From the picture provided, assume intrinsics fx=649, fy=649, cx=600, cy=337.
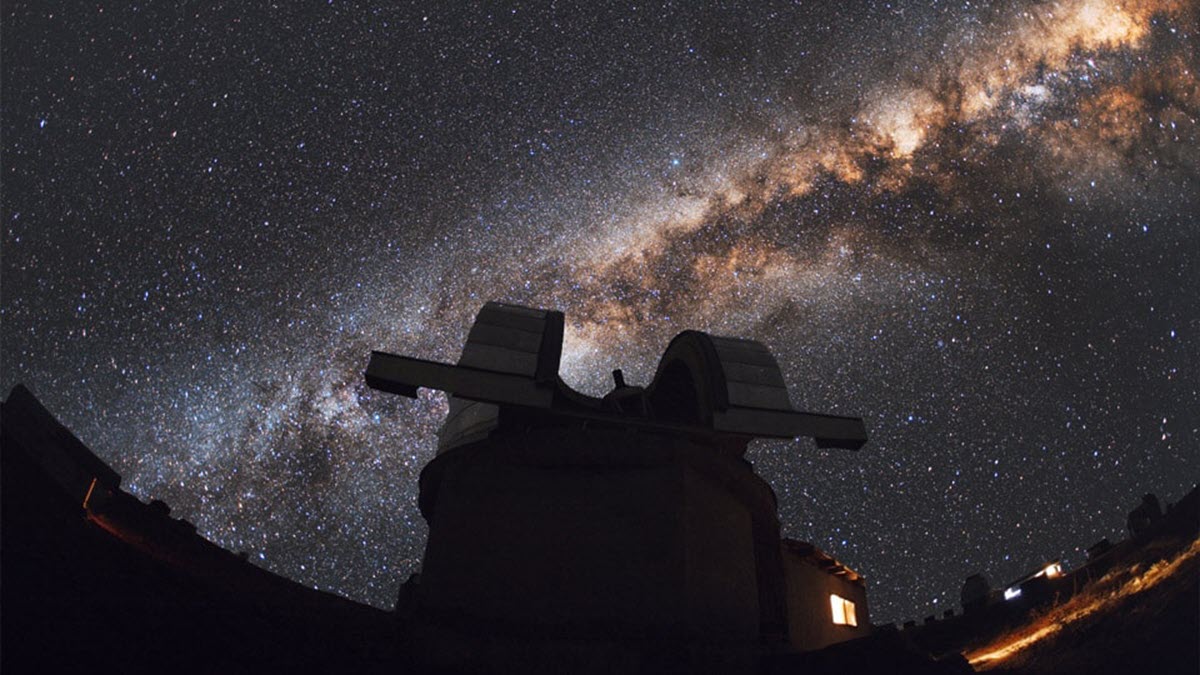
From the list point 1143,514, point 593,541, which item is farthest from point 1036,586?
Result: point 593,541

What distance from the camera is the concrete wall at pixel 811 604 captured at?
1673 cm

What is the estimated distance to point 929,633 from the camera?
20656 millimetres

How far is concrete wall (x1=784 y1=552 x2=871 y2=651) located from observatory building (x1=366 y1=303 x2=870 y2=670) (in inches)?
195

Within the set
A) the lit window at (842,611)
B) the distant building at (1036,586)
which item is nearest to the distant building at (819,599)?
the lit window at (842,611)

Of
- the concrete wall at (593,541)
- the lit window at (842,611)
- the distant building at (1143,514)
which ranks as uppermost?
the distant building at (1143,514)

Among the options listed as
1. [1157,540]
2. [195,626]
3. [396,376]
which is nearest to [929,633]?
[1157,540]

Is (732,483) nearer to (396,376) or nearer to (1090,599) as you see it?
(396,376)

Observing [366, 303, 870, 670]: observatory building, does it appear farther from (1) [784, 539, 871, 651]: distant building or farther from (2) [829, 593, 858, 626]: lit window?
(2) [829, 593, 858, 626]: lit window

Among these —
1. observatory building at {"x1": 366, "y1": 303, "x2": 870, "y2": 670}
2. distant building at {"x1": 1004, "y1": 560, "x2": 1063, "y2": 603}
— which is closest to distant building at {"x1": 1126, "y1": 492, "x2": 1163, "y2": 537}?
distant building at {"x1": 1004, "y1": 560, "x2": 1063, "y2": 603}

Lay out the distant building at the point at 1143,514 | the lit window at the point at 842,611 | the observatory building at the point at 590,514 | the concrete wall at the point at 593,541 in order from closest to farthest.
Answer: the observatory building at the point at 590,514, the concrete wall at the point at 593,541, the distant building at the point at 1143,514, the lit window at the point at 842,611

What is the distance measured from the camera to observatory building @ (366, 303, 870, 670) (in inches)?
391

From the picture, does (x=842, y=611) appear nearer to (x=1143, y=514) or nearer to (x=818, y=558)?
(x=818, y=558)

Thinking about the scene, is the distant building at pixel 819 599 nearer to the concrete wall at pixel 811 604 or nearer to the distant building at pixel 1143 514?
the concrete wall at pixel 811 604

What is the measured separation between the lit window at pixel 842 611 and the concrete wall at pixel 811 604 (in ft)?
0.41
